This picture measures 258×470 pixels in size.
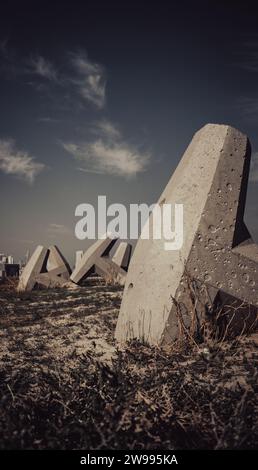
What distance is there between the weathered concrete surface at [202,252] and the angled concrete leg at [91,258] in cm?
681

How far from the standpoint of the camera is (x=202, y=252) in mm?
2830

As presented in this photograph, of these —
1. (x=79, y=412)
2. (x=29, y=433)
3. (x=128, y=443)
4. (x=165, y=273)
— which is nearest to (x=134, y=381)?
(x=79, y=412)

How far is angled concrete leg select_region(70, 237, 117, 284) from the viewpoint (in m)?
10.0

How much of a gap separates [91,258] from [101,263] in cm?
38

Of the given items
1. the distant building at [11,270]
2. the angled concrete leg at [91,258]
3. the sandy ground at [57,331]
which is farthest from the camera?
the distant building at [11,270]

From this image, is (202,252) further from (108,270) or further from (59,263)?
(59,263)

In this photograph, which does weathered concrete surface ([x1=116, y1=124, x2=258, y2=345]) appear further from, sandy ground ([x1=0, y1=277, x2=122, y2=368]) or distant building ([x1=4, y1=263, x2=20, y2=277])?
distant building ([x1=4, y1=263, x2=20, y2=277])

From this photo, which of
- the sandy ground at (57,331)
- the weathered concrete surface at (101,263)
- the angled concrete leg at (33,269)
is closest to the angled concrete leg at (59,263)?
the angled concrete leg at (33,269)

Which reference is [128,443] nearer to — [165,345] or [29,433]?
[29,433]

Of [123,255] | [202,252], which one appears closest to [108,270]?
[123,255]

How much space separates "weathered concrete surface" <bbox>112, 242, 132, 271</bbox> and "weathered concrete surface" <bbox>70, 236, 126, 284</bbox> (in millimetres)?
1639

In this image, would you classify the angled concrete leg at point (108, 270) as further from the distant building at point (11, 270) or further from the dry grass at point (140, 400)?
the distant building at point (11, 270)

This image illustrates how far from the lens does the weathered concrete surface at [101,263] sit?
10.2 m
